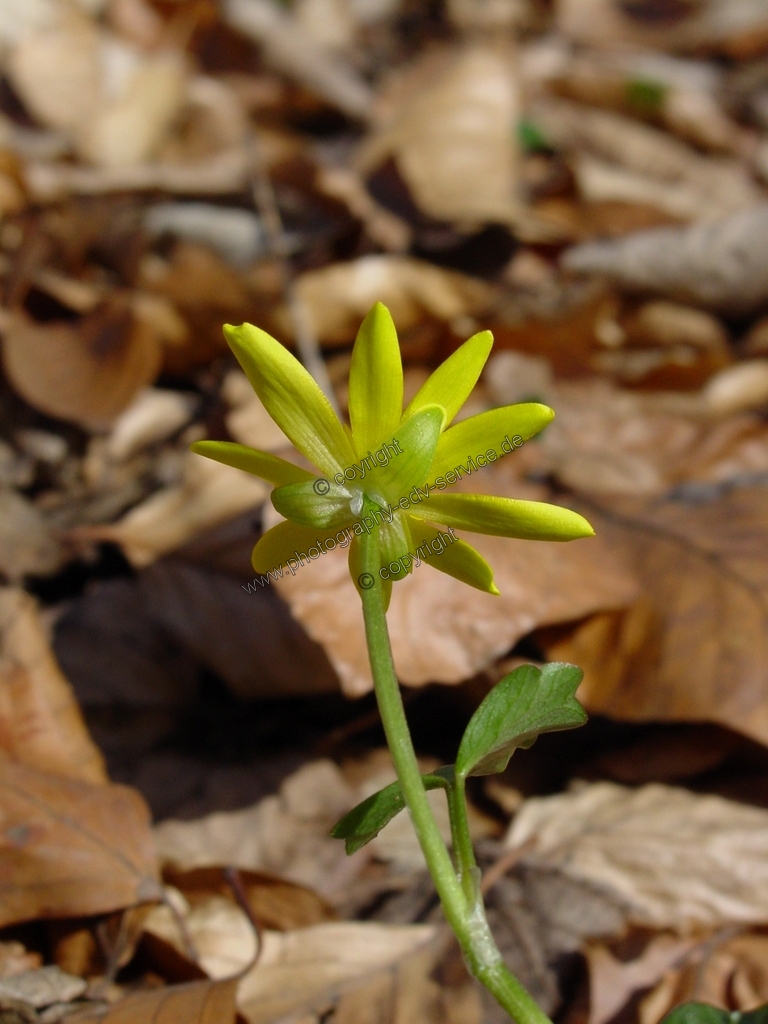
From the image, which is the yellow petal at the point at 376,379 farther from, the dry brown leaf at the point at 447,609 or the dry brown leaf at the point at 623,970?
the dry brown leaf at the point at 623,970

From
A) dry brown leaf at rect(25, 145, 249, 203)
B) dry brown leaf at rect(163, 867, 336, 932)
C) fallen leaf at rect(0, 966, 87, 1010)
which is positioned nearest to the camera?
fallen leaf at rect(0, 966, 87, 1010)

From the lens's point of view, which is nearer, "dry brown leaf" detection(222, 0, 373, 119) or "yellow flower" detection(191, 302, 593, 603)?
"yellow flower" detection(191, 302, 593, 603)

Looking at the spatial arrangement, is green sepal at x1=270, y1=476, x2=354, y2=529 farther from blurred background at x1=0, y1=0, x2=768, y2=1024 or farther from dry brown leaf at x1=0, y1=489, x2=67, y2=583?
dry brown leaf at x1=0, y1=489, x2=67, y2=583

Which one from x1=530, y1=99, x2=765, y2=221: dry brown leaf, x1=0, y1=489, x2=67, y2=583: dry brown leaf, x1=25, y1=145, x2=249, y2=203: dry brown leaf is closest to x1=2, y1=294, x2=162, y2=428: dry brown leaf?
x1=0, y1=489, x2=67, y2=583: dry brown leaf

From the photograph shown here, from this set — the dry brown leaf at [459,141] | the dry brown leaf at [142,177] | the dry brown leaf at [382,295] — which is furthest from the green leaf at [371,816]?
the dry brown leaf at [142,177]

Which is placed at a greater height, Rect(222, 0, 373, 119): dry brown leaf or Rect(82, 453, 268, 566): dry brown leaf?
Rect(222, 0, 373, 119): dry brown leaf

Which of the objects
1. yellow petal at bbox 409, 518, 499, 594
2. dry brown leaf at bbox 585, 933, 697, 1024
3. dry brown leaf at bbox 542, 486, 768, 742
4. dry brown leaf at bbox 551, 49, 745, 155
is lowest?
dry brown leaf at bbox 585, 933, 697, 1024

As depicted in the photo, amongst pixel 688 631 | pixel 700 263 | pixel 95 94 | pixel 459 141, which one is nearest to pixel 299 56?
pixel 95 94

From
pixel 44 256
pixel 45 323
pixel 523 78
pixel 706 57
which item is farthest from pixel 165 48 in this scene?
pixel 706 57
